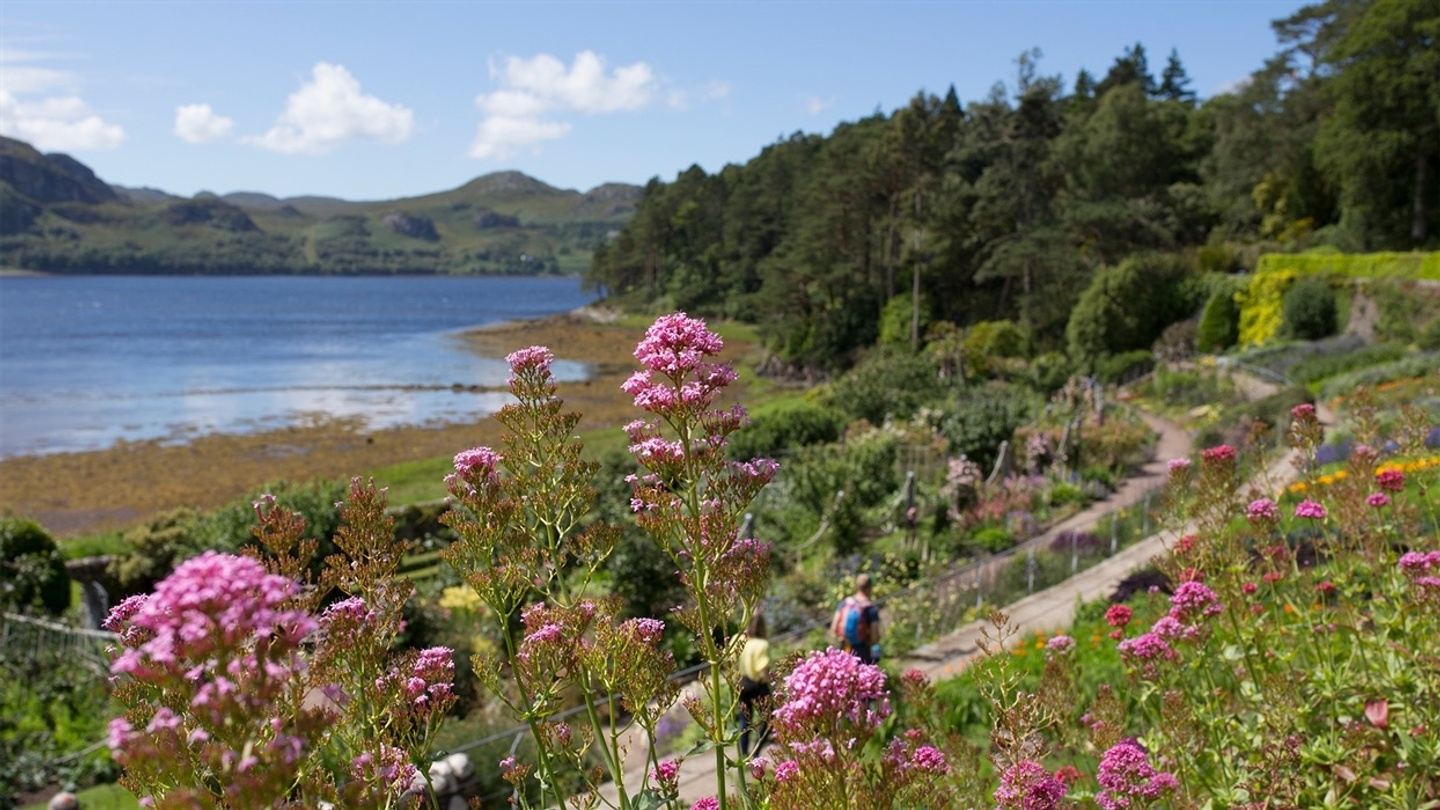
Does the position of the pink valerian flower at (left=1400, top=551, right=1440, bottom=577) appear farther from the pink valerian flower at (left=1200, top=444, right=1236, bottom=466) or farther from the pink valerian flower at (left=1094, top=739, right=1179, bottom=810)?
the pink valerian flower at (left=1094, top=739, right=1179, bottom=810)

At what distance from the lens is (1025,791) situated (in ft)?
6.68

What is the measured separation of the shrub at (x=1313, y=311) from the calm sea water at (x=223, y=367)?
2824cm

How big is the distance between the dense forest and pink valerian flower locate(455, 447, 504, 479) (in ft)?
110

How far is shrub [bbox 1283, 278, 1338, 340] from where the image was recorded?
28438 millimetres


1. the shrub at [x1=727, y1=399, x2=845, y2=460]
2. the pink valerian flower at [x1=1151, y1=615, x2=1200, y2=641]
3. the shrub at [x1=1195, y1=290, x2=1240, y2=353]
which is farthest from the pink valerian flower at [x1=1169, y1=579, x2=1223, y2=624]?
the shrub at [x1=1195, y1=290, x2=1240, y2=353]

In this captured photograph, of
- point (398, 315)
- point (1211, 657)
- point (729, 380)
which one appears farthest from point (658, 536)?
point (398, 315)

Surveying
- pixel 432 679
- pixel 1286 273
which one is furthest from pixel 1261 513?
pixel 1286 273

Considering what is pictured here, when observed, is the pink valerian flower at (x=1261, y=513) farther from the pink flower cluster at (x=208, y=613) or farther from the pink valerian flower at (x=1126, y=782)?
the pink flower cluster at (x=208, y=613)

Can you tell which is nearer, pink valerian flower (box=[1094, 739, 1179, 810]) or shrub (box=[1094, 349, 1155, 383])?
pink valerian flower (box=[1094, 739, 1179, 810])

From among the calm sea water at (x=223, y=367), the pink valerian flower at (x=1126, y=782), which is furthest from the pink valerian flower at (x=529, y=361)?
the calm sea water at (x=223, y=367)

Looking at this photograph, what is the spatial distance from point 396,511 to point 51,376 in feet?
160

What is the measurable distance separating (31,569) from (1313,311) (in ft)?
98.6

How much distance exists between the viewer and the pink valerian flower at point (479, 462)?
240 centimetres

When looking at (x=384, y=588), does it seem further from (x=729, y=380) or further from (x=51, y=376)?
(x=51, y=376)
